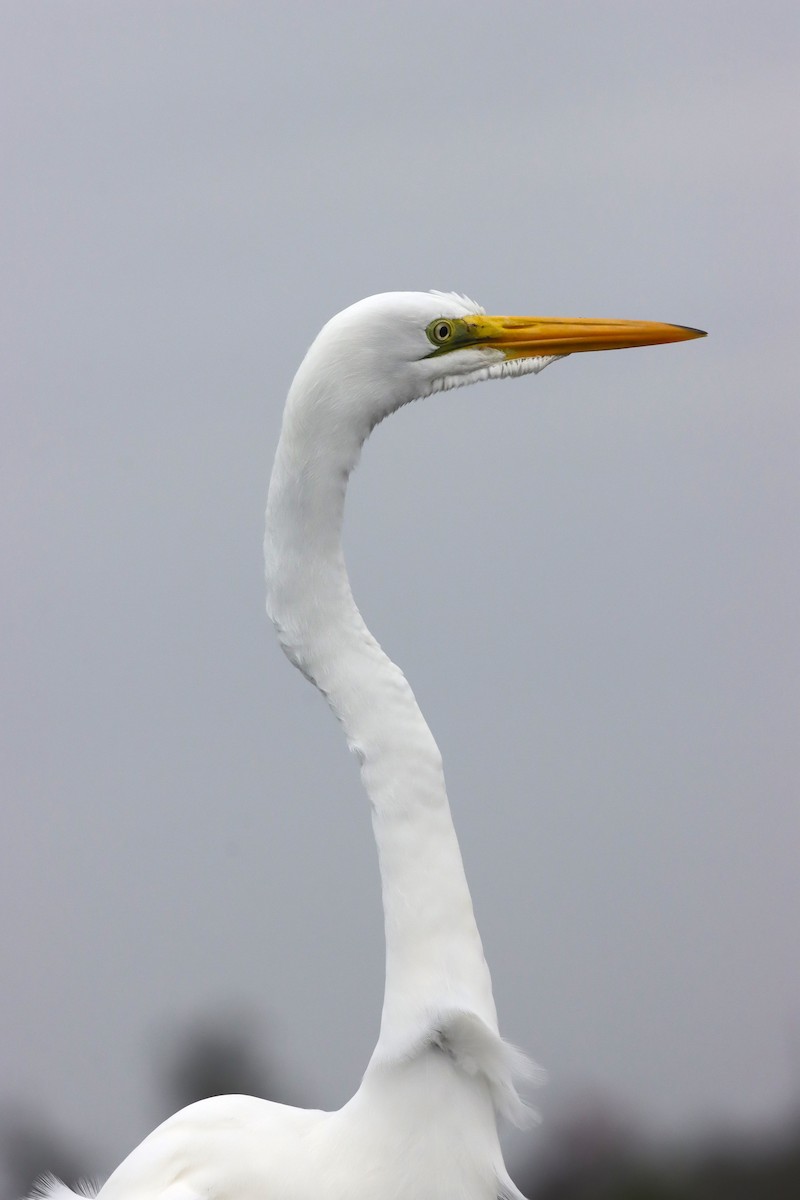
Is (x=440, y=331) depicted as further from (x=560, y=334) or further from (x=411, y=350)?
(x=560, y=334)

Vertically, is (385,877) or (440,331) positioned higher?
Answer: (440,331)

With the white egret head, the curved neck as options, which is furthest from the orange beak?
the curved neck

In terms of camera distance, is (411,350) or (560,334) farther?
(560,334)

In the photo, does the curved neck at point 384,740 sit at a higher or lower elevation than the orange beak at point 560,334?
lower

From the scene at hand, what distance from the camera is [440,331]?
4.68ft

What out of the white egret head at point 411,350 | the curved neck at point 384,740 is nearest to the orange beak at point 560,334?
the white egret head at point 411,350

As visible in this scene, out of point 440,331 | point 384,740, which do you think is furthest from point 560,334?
point 384,740

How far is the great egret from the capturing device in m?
1.36

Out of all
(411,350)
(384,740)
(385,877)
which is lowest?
(385,877)

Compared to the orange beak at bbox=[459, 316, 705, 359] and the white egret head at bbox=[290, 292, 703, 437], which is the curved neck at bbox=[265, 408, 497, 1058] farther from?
the orange beak at bbox=[459, 316, 705, 359]

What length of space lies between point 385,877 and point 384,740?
0.13 metres

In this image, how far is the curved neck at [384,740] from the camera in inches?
53.3

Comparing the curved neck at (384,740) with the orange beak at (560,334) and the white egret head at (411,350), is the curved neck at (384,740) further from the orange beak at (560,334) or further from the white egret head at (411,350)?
the orange beak at (560,334)

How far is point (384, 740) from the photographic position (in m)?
1.37
